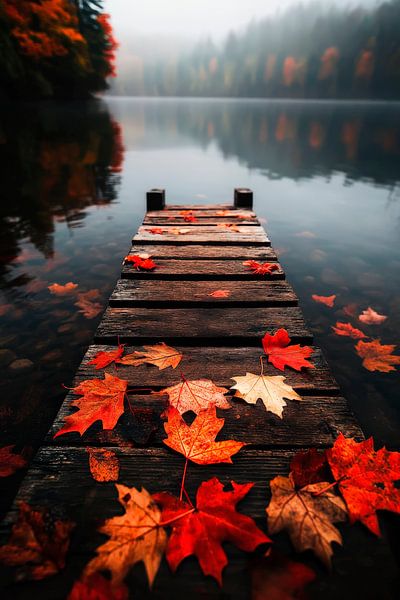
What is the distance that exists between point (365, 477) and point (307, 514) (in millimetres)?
293

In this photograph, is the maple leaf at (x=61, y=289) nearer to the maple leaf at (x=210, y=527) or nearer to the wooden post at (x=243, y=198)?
the wooden post at (x=243, y=198)

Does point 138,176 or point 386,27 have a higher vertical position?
point 386,27

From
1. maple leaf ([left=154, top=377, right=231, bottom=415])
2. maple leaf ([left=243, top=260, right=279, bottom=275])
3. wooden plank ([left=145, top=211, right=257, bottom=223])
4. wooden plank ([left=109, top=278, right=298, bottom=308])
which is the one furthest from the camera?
wooden plank ([left=145, top=211, right=257, bottom=223])

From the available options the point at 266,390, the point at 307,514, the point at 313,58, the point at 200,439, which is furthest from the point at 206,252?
the point at 313,58

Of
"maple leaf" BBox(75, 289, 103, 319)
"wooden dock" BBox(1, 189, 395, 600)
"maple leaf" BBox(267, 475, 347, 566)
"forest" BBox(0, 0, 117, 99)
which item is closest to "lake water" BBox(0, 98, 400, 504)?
"maple leaf" BBox(75, 289, 103, 319)

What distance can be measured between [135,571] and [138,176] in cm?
1373

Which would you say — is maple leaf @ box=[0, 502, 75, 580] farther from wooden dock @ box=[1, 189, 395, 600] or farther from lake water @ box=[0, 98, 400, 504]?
lake water @ box=[0, 98, 400, 504]

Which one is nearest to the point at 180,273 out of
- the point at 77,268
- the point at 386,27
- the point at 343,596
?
the point at 343,596

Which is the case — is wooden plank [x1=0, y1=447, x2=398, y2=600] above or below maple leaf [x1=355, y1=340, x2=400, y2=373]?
above

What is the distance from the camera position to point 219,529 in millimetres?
1079

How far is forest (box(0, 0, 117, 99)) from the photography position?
2898 cm

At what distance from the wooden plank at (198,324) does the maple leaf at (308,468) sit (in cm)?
96

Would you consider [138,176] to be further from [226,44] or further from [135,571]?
[226,44]

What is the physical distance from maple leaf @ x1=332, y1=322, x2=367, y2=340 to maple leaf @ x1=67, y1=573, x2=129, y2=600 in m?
3.57
